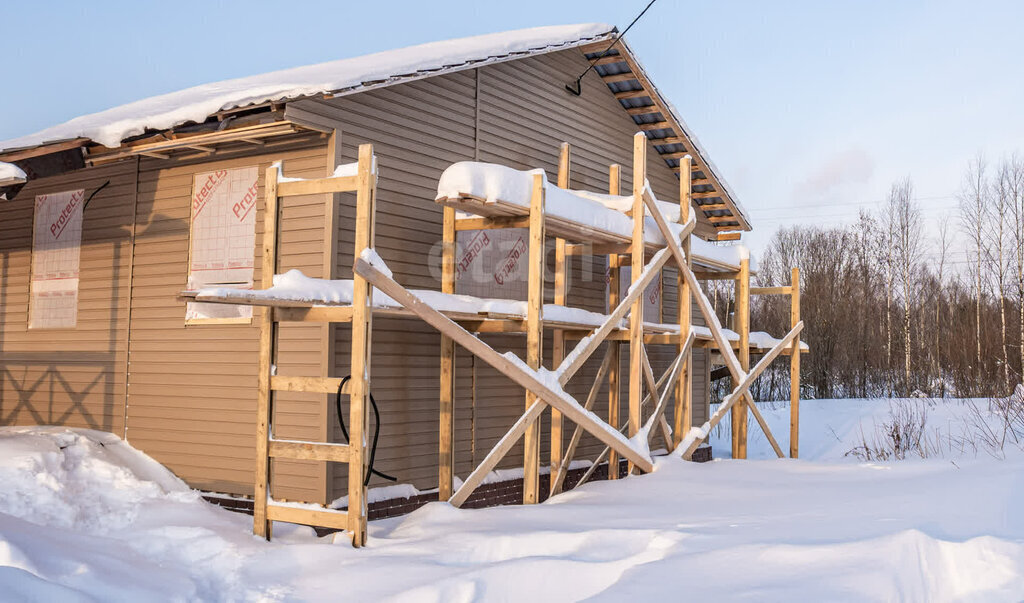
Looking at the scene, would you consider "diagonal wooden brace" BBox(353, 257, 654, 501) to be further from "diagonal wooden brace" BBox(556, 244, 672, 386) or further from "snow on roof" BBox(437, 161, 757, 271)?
"snow on roof" BBox(437, 161, 757, 271)

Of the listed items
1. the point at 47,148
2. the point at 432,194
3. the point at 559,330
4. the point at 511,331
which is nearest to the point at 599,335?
the point at 511,331

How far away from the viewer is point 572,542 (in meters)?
6.83

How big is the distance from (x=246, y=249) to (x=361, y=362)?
11.7ft

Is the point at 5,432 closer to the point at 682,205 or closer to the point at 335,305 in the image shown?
the point at 335,305

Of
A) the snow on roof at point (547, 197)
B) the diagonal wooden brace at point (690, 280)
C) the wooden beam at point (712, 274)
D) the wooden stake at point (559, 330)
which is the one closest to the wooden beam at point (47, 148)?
the snow on roof at point (547, 197)

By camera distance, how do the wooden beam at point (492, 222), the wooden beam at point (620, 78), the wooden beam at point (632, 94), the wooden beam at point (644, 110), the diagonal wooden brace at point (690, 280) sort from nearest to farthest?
the wooden beam at point (492, 222) < the diagonal wooden brace at point (690, 280) < the wooden beam at point (620, 78) < the wooden beam at point (632, 94) < the wooden beam at point (644, 110)

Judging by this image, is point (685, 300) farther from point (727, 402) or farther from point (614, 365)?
point (727, 402)

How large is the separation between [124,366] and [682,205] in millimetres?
7679

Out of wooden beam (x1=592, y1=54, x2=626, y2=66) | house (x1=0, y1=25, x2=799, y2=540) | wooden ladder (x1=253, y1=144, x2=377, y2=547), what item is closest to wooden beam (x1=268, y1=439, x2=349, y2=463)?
wooden ladder (x1=253, y1=144, x2=377, y2=547)

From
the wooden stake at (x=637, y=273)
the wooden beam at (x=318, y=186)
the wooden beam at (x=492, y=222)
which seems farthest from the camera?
the wooden stake at (x=637, y=273)

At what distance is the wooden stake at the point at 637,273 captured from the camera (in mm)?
10641

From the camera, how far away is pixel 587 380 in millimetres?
13844

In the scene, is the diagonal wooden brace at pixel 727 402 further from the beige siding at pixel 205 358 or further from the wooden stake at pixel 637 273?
the beige siding at pixel 205 358

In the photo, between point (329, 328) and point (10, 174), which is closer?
point (329, 328)
